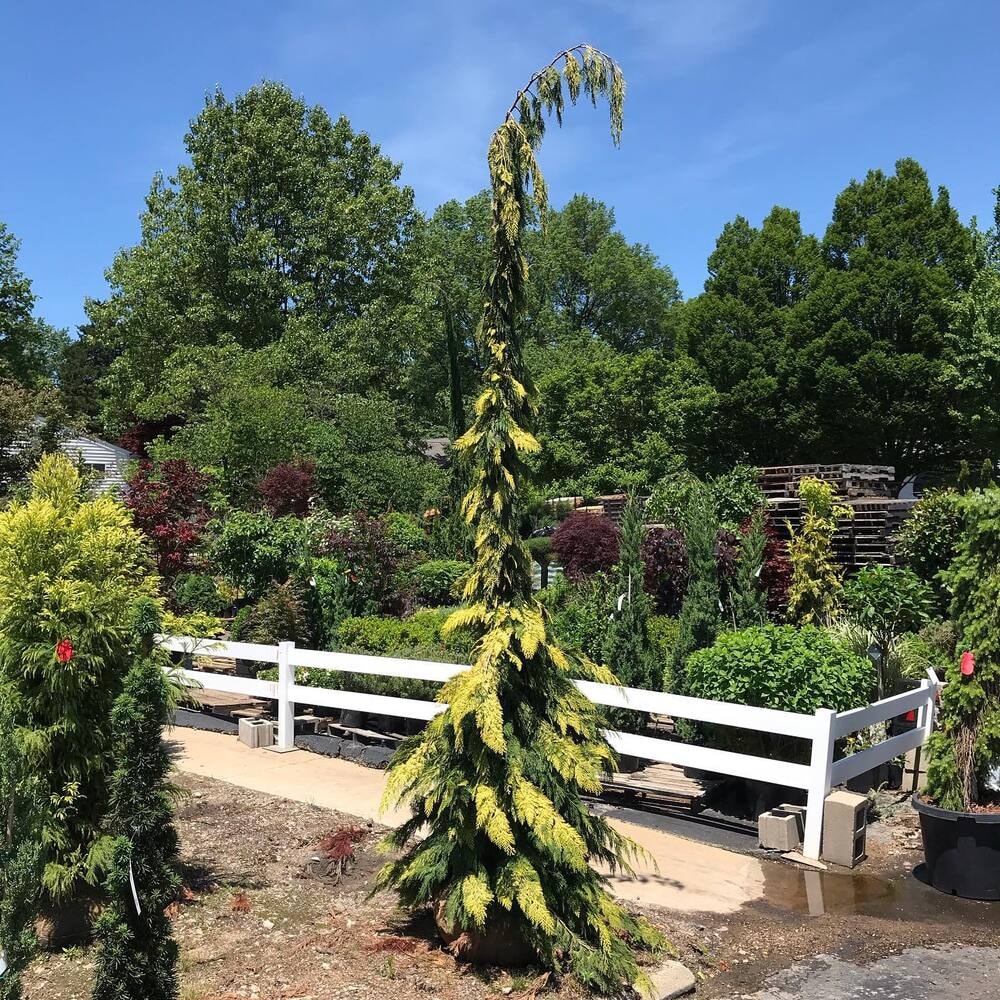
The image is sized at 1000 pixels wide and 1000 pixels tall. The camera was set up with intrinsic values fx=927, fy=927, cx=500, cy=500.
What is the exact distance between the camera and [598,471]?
2562cm

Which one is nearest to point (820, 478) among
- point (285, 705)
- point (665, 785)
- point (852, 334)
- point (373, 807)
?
point (665, 785)

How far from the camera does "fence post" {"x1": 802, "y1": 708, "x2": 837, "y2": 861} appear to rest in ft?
23.3

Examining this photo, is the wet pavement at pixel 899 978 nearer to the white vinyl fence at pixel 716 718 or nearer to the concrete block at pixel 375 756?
the white vinyl fence at pixel 716 718

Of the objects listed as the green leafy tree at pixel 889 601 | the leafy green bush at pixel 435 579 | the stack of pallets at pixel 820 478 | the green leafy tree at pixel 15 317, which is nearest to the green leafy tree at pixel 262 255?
the green leafy tree at pixel 15 317

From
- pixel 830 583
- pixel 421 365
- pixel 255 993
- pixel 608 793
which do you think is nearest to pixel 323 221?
pixel 421 365

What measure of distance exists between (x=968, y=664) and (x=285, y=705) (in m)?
6.82

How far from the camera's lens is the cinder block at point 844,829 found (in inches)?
278

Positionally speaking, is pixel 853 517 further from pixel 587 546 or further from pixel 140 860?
pixel 140 860

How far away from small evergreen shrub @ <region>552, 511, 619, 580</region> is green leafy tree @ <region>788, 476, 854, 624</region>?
292 cm

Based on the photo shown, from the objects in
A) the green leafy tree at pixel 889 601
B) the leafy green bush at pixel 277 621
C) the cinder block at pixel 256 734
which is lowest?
the cinder block at pixel 256 734

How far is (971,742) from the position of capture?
6.64m

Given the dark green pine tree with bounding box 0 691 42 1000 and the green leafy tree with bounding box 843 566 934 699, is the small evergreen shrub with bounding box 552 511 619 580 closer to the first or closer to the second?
the green leafy tree with bounding box 843 566 934 699

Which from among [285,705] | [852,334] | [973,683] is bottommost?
[285,705]

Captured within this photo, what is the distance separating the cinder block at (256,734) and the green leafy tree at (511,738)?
5394 mm
